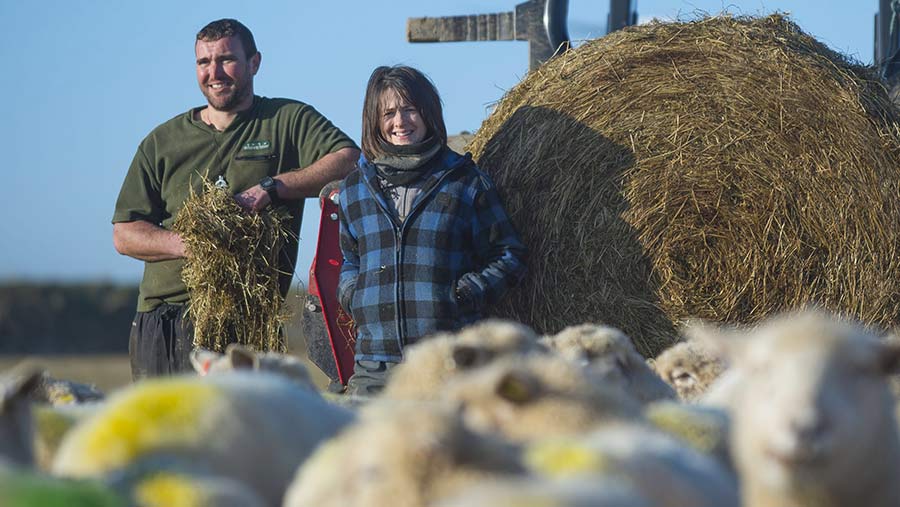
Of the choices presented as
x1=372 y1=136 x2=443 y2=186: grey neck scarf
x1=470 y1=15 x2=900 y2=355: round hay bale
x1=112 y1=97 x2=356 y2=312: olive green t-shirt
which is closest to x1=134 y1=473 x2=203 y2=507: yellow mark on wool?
x1=372 y1=136 x2=443 y2=186: grey neck scarf

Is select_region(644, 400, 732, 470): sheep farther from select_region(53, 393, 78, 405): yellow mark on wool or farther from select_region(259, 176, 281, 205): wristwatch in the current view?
select_region(259, 176, 281, 205): wristwatch

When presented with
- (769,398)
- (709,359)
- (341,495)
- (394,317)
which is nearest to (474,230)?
(394,317)

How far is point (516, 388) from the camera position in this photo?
2.41 m

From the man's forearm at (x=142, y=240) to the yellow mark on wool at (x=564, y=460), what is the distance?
498cm

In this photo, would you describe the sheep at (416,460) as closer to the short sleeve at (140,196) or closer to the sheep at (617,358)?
the sheep at (617,358)

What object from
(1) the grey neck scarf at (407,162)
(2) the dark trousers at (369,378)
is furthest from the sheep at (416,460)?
(1) the grey neck scarf at (407,162)

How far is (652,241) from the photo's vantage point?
20.9 ft

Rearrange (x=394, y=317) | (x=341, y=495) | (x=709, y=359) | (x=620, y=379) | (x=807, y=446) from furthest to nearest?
(x=394, y=317), (x=709, y=359), (x=620, y=379), (x=807, y=446), (x=341, y=495)

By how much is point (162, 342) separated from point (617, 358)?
12.2ft

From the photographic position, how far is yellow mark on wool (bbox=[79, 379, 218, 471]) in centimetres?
222

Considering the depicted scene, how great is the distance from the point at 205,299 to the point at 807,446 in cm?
480

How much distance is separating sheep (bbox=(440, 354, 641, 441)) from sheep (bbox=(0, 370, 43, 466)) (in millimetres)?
928

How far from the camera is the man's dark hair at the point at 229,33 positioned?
Result: 22.8 feet

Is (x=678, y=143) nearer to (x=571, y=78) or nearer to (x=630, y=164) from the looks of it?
(x=630, y=164)
